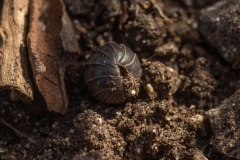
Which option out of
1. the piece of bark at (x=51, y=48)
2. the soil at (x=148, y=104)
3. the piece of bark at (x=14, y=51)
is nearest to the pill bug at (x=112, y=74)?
the soil at (x=148, y=104)

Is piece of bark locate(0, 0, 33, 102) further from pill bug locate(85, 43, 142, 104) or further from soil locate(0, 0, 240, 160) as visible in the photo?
pill bug locate(85, 43, 142, 104)

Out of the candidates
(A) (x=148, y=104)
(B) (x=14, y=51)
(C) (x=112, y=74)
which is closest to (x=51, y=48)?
(B) (x=14, y=51)

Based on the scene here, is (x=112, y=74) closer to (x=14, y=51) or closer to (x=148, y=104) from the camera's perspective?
(x=148, y=104)

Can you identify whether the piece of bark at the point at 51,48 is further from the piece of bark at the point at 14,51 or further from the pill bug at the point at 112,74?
the pill bug at the point at 112,74

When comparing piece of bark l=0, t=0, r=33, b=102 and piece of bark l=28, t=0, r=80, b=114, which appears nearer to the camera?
piece of bark l=0, t=0, r=33, b=102

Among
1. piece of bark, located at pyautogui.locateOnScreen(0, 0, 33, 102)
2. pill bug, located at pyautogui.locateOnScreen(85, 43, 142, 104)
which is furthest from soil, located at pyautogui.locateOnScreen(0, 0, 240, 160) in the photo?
piece of bark, located at pyautogui.locateOnScreen(0, 0, 33, 102)

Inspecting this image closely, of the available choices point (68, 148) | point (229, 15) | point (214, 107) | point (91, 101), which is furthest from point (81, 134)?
point (229, 15)
